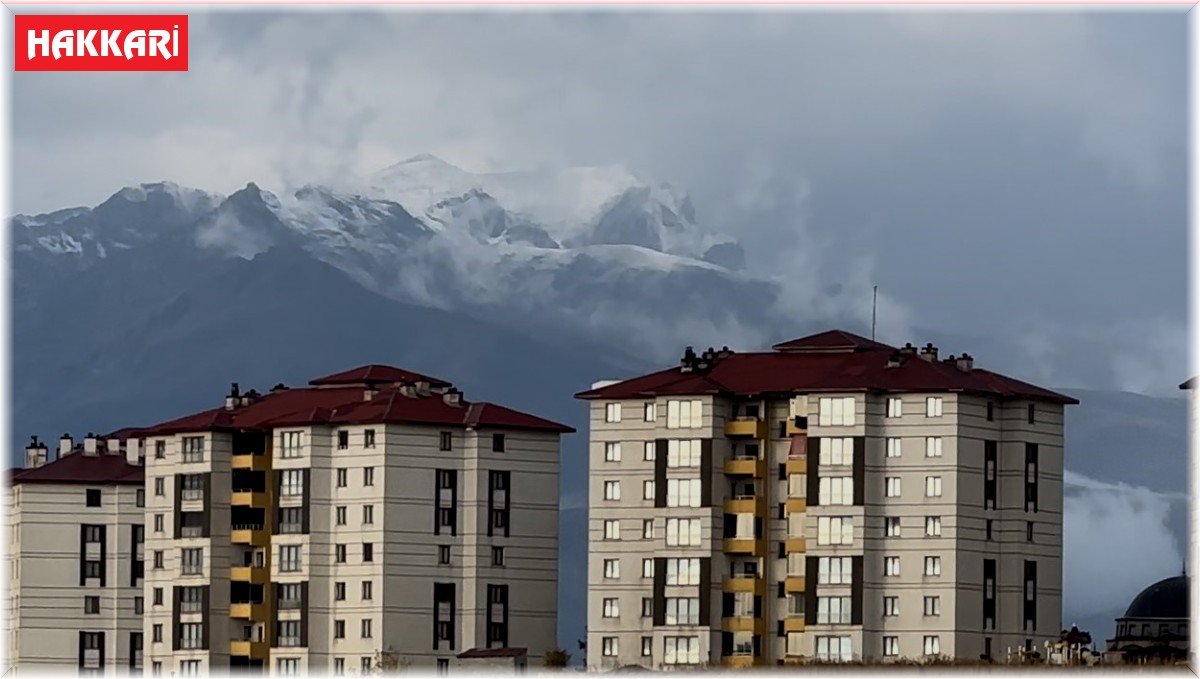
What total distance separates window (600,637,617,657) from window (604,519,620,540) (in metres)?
2.50

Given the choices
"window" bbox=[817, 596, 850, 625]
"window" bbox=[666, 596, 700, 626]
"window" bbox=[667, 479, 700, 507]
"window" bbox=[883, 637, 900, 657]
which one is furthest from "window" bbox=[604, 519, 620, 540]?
"window" bbox=[883, 637, 900, 657]

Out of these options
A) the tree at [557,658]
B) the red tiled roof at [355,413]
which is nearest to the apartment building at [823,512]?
the tree at [557,658]

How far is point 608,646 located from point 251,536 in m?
10.2

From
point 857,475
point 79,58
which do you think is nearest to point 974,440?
Result: point 857,475

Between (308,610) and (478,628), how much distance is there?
4.27 metres

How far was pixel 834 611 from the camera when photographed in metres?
78.1

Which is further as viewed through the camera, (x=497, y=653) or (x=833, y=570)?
(x=497, y=653)

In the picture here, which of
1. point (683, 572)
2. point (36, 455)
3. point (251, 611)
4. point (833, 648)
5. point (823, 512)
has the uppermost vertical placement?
point (36, 455)

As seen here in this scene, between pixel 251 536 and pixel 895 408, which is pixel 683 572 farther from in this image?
pixel 251 536

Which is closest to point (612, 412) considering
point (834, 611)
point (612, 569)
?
point (612, 569)

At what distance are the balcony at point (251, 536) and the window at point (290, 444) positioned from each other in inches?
83.9

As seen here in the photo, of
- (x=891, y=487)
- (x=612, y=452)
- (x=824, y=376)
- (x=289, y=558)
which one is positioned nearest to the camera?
(x=891, y=487)

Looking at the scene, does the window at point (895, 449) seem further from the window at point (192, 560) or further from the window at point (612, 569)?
the window at point (192, 560)

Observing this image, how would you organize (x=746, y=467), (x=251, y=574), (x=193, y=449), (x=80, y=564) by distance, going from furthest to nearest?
(x=80, y=564) → (x=193, y=449) → (x=251, y=574) → (x=746, y=467)
